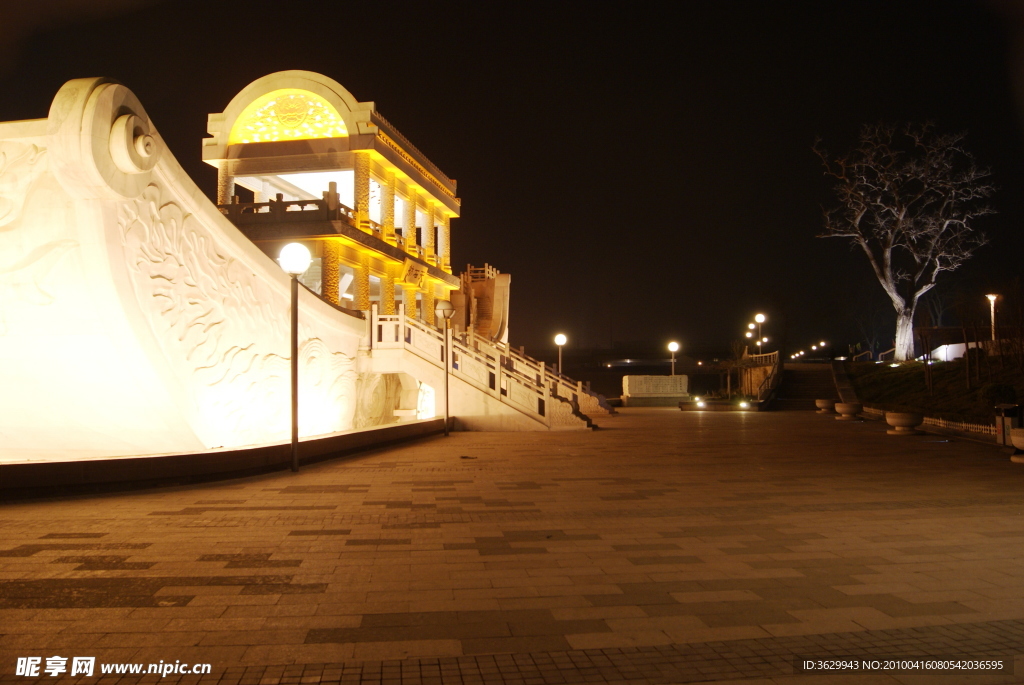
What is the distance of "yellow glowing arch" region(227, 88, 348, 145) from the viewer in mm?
21656

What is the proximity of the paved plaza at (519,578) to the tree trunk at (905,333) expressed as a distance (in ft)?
Result: 93.2

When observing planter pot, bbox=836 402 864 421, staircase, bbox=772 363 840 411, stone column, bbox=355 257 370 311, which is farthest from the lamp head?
staircase, bbox=772 363 840 411

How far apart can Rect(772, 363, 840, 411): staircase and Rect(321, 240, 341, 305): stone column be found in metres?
19.7

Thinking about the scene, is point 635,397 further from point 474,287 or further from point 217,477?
point 217,477

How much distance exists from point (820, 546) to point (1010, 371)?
21149 mm

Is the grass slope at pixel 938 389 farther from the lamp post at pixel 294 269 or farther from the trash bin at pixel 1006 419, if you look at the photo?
the lamp post at pixel 294 269

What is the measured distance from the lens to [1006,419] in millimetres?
13570

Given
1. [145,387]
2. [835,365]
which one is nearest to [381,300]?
[145,387]

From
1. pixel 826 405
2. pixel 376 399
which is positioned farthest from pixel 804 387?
pixel 376 399

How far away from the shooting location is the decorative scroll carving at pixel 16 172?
876 cm

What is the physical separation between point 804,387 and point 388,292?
21.6 meters

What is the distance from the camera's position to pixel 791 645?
386 cm

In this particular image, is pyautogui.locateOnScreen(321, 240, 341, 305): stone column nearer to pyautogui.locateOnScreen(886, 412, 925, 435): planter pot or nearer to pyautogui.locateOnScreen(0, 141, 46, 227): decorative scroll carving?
pyautogui.locateOnScreen(0, 141, 46, 227): decorative scroll carving

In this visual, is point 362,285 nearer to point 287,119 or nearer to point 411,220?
point 411,220
